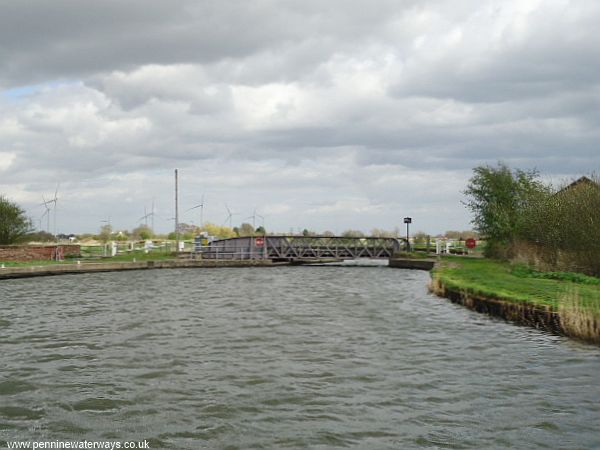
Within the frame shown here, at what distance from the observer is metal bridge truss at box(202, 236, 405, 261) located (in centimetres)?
7474

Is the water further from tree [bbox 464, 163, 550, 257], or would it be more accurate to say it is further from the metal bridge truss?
the metal bridge truss

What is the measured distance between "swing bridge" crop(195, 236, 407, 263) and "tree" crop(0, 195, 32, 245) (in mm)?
18412

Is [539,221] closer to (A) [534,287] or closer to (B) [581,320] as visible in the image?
(A) [534,287]

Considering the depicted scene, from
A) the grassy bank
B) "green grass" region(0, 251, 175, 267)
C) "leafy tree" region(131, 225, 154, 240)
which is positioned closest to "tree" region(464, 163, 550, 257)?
the grassy bank

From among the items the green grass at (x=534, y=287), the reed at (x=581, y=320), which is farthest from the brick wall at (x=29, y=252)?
the reed at (x=581, y=320)

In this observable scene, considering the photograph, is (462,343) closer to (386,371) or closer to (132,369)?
(386,371)

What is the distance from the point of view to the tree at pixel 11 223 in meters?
61.0

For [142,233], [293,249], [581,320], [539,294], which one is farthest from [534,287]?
[142,233]

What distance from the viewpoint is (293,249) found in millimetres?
77500

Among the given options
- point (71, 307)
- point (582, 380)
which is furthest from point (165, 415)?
point (71, 307)

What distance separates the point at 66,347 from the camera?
19516 millimetres

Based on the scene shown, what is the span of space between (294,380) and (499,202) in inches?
1883

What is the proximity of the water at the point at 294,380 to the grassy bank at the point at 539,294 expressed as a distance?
76cm

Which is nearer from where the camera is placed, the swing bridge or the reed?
the reed
